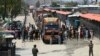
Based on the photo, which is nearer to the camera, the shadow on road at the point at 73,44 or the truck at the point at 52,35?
the shadow on road at the point at 73,44

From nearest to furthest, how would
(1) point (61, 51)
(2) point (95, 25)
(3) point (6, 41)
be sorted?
(3) point (6, 41)
(1) point (61, 51)
(2) point (95, 25)

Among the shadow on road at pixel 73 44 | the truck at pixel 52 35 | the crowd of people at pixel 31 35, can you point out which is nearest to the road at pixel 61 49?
A: the shadow on road at pixel 73 44

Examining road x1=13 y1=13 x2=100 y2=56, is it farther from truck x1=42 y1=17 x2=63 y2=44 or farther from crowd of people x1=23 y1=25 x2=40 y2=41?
crowd of people x1=23 y1=25 x2=40 y2=41

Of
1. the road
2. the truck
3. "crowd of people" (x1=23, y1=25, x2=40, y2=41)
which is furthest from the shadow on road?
"crowd of people" (x1=23, y1=25, x2=40, y2=41)

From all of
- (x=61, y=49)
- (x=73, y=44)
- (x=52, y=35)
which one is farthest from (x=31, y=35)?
(x=61, y=49)

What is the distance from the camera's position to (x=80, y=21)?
191ft

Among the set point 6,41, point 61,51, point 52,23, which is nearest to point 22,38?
point 52,23

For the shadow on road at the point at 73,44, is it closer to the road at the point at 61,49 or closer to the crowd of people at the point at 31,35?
the road at the point at 61,49

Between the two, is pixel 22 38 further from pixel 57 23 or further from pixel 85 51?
pixel 85 51

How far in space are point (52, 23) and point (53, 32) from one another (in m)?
3.42

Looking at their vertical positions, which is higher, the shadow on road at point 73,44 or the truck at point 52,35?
the truck at point 52,35

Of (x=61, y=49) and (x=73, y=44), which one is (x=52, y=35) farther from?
(x=61, y=49)

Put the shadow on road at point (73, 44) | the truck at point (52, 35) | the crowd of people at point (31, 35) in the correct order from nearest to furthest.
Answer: the shadow on road at point (73, 44) < the truck at point (52, 35) < the crowd of people at point (31, 35)

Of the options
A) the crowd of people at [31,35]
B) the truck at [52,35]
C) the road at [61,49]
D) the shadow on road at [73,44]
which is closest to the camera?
the road at [61,49]
